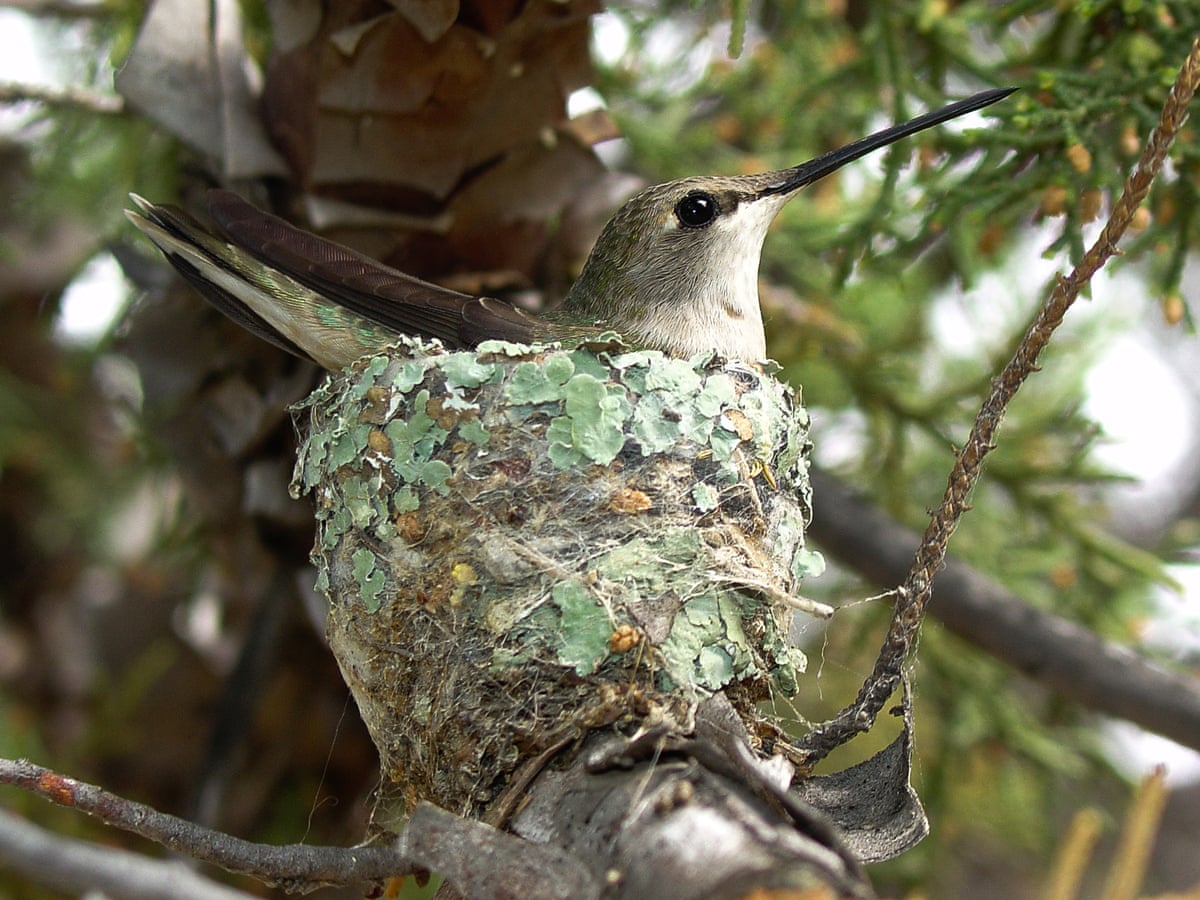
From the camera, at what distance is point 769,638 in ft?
8.23

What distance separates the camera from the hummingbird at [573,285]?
9.55ft

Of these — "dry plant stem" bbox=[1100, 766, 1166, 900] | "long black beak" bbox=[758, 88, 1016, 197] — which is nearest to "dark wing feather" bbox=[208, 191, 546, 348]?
"long black beak" bbox=[758, 88, 1016, 197]

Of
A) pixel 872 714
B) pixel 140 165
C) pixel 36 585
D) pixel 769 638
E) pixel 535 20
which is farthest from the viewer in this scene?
pixel 36 585

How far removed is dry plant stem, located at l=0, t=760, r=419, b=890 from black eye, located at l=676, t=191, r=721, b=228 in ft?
6.59

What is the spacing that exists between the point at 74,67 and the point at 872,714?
13.5ft

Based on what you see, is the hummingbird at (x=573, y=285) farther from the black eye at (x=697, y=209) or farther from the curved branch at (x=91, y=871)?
the curved branch at (x=91, y=871)

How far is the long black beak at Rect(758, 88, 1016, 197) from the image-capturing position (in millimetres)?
3002

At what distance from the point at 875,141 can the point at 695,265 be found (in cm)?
60

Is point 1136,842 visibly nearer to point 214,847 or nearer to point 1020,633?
point 214,847

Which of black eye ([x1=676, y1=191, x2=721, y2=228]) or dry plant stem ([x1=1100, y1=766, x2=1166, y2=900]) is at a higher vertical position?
black eye ([x1=676, y1=191, x2=721, y2=228])

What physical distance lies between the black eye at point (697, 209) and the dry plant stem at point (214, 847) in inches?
79.1

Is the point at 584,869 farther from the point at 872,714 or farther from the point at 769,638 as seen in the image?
the point at 769,638

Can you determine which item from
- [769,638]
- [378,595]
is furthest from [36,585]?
[769,638]

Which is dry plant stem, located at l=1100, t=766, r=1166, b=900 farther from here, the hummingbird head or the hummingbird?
the hummingbird head
